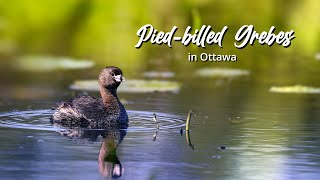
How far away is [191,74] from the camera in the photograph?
1761 centimetres

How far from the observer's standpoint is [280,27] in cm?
2216

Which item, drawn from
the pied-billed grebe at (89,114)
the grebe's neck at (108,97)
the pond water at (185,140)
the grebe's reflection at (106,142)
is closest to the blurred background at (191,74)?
the pond water at (185,140)

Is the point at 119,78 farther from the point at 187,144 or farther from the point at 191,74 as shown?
the point at 191,74

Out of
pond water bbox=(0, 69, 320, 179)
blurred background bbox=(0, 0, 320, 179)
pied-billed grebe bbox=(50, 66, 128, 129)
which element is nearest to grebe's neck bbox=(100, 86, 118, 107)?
pied-billed grebe bbox=(50, 66, 128, 129)

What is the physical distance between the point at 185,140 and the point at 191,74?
638cm

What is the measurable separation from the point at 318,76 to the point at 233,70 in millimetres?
1504

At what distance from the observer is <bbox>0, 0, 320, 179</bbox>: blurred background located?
10.2m

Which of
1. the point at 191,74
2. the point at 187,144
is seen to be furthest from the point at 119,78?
the point at 191,74

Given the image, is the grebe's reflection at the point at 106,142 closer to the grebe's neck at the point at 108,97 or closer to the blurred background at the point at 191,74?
the blurred background at the point at 191,74

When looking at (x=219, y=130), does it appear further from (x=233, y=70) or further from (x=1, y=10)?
(x=1, y=10)

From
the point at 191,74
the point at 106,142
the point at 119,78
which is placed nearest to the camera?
the point at 106,142

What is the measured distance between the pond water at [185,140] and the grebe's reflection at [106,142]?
0.05 meters

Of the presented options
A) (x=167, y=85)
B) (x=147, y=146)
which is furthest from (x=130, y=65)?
(x=147, y=146)

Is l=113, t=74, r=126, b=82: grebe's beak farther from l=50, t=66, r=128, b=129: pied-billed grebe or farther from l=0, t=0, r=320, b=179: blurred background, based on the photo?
l=0, t=0, r=320, b=179: blurred background
